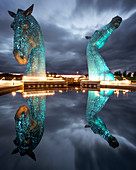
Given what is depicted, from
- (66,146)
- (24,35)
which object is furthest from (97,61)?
(66,146)

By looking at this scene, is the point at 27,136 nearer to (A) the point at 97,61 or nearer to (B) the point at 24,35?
(B) the point at 24,35

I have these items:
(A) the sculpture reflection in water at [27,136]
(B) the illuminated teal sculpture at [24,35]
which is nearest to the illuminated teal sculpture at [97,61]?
(B) the illuminated teal sculpture at [24,35]

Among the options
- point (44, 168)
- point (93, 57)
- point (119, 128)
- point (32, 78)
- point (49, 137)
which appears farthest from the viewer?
point (93, 57)

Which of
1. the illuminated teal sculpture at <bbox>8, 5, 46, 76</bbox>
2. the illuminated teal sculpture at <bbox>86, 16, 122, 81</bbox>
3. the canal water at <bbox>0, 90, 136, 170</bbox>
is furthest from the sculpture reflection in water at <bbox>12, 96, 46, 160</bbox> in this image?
the illuminated teal sculpture at <bbox>86, 16, 122, 81</bbox>

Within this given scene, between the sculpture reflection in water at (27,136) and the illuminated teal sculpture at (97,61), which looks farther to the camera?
the illuminated teal sculpture at (97,61)

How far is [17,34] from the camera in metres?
7.38

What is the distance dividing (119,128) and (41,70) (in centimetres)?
921

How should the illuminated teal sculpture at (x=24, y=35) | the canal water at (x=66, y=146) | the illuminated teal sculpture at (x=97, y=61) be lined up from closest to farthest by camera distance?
1. the canal water at (x=66, y=146)
2. the illuminated teal sculpture at (x=24, y=35)
3. the illuminated teal sculpture at (x=97, y=61)

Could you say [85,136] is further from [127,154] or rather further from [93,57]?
[93,57]

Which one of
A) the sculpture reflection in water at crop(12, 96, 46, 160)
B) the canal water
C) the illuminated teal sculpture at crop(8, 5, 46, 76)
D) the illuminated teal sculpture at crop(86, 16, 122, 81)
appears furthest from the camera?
the illuminated teal sculpture at crop(86, 16, 122, 81)

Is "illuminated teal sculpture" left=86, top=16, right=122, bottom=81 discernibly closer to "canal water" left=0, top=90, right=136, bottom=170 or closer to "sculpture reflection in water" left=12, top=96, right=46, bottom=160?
"canal water" left=0, top=90, right=136, bottom=170

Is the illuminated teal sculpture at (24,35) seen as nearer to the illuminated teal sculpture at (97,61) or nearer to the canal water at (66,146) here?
the canal water at (66,146)

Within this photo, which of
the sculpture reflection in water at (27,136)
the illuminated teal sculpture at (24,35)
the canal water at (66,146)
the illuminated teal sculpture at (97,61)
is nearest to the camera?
the canal water at (66,146)

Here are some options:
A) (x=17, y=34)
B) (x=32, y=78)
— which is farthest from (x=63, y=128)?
(x=32, y=78)
